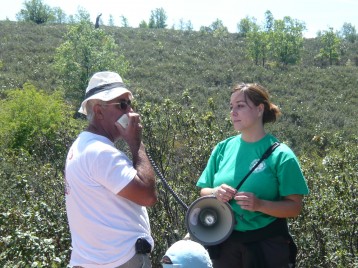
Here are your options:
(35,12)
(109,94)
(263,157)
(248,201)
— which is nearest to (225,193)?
(248,201)

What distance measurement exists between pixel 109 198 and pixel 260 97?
110cm

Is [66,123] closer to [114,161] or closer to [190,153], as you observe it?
[190,153]

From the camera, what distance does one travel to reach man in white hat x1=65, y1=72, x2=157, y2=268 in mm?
2789

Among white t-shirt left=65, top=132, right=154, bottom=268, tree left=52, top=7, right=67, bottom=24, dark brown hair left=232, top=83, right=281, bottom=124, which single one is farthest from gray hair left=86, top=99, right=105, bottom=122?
tree left=52, top=7, right=67, bottom=24

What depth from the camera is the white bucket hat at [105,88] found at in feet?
9.70

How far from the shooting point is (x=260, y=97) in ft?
11.3

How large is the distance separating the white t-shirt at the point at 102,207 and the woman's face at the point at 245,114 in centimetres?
80

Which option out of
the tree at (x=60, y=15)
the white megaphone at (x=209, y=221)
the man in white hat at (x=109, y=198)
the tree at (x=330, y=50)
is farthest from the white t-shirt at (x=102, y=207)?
the tree at (x=60, y=15)

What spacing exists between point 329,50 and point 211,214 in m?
64.3

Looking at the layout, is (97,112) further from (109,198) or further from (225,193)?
(225,193)

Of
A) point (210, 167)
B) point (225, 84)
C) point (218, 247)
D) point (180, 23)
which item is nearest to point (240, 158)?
point (210, 167)

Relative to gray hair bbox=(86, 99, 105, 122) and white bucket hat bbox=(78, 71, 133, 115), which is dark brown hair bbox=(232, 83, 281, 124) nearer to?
white bucket hat bbox=(78, 71, 133, 115)

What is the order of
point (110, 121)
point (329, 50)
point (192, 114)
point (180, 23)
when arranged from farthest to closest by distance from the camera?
point (180, 23)
point (329, 50)
point (192, 114)
point (110, 121)

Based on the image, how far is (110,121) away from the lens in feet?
9.80
